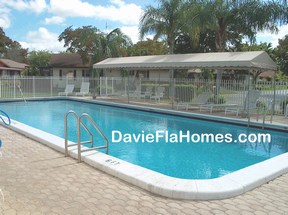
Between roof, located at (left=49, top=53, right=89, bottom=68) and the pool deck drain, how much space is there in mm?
29828

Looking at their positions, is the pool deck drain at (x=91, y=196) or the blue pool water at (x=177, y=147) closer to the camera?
the pool deck drain at (x=91, y=196)

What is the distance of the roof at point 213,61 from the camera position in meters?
13.0

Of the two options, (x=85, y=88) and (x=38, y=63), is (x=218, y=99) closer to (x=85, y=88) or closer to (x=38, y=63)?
(x=85, y=88)

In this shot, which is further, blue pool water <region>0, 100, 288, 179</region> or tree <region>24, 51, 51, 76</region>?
tree <region>24, 51, 51, 76</region>

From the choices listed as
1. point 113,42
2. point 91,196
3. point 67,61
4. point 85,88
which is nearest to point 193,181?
point 91,196

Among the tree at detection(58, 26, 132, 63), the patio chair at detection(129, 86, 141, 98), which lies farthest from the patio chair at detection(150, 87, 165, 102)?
the tree at detection(58, 26, 132, 63)

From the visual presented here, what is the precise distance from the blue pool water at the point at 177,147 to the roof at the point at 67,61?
→ 69.7 feet

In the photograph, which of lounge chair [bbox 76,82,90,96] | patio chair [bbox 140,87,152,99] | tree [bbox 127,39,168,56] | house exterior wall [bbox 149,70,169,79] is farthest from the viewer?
tree [bbox 127,39,168,56]

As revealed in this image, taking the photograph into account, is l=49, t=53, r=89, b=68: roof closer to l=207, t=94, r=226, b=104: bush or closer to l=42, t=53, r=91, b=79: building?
l=42, t=53, r=91, b=79: building

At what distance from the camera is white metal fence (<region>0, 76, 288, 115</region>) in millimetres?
14523

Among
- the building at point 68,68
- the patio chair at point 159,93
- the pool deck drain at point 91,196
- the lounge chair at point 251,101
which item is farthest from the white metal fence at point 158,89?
the building at point 68,68

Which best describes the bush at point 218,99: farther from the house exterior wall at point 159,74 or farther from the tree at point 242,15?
the house exterior wall at point 159,74

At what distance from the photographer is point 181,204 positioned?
4.26 metres

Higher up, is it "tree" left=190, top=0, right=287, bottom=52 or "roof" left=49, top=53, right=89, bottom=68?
"tree" left=190, top=0, right=287, bottom=52
